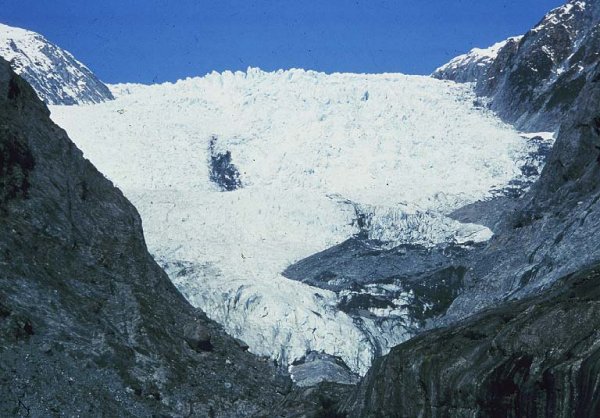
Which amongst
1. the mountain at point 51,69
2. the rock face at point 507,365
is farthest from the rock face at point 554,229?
the mountain at point 51,69

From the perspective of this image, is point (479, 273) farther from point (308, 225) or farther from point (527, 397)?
point (308, 225)

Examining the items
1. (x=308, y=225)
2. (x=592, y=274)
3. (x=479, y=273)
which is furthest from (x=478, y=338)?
(x=308, y=225)

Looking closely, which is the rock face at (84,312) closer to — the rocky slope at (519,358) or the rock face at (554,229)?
the rocky slope at (519,358)

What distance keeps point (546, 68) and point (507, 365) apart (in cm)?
8483

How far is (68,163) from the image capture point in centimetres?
1916

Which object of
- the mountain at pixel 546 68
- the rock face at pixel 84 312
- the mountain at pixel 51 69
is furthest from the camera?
the mountain at pixel 51 69

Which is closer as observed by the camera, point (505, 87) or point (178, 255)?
point (178, 255)

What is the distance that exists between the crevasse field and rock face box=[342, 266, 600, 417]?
81.2 feet

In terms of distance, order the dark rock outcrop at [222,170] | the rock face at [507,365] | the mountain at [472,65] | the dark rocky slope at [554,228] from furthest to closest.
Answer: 1. the mountain at [472,65]
2. the dark rock outcrop at [222,170]
3. the dark rocky slope at [554,228]
4. the rock face at [507,365]

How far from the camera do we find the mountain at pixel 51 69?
444 ft

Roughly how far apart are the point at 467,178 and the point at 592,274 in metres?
53.0

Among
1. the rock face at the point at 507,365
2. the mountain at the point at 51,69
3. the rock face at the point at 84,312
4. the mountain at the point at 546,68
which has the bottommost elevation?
the rock face at the point at 507,365

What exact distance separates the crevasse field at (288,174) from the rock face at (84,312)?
18.0m

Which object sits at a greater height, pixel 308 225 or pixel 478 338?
pixel 308 225
